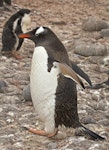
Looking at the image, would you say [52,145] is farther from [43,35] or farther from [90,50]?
[90,50]

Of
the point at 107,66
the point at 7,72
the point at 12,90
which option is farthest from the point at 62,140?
the point at 107,66

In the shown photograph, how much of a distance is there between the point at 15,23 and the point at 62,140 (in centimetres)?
257

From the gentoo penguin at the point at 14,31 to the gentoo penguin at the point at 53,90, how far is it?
7.42ft

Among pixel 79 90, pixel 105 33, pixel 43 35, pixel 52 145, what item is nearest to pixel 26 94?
pixel 79 90

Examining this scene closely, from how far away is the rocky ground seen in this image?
144 inches

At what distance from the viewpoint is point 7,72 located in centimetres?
525

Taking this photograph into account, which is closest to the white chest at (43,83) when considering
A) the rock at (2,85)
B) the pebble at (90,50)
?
the rock at (2,85)

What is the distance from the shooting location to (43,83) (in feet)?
11.9

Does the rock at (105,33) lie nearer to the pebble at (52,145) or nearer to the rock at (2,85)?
the rock at (2,85)

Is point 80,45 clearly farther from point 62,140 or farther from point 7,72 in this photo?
point 62,140

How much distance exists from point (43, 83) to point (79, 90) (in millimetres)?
1312

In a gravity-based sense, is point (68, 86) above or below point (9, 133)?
above

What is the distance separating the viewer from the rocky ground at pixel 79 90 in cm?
365

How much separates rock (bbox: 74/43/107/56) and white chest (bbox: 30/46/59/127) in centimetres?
251
